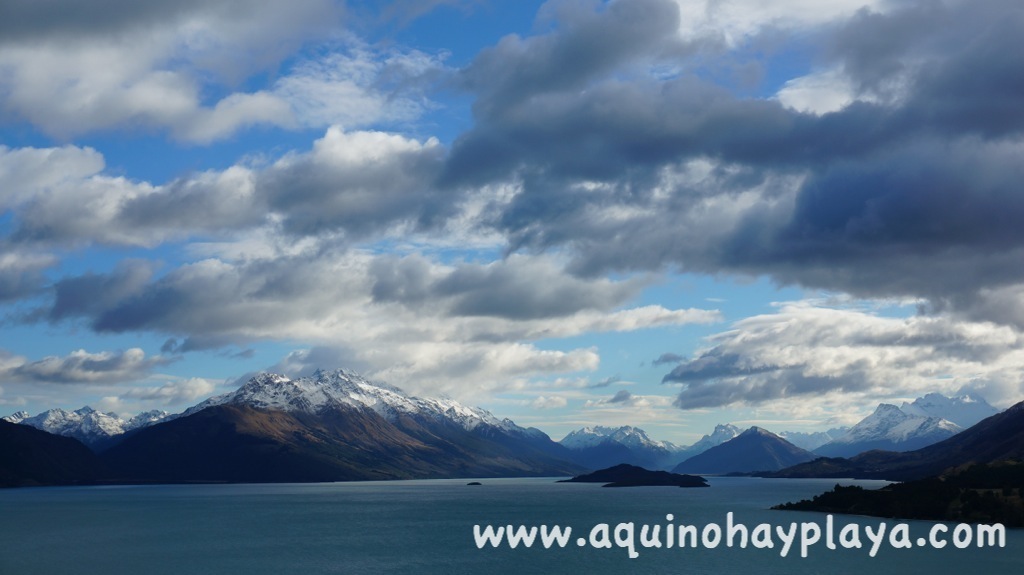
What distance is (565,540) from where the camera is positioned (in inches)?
6599

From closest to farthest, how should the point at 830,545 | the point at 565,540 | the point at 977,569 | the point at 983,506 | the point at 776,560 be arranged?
the point at 977,569
the point at 776,560
the point at 830,545
the point at 565,540
the point at 983,506

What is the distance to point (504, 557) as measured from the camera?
146m

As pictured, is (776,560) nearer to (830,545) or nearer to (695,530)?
(830,545)

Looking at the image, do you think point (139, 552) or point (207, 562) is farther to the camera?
point (139, 552)

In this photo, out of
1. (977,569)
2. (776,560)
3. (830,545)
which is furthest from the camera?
(830,545)

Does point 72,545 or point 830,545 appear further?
point 72,545

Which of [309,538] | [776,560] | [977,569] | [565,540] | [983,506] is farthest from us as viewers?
[983,506]

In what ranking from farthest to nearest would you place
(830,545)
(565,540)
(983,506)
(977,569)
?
(983,506)
(565,540)
(830,545)
(977,569)

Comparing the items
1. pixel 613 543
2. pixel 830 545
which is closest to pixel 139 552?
pixel 613 543

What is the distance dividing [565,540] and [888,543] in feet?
192

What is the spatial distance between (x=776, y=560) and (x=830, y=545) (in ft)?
69.8

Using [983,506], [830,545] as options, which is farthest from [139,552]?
[983,506]

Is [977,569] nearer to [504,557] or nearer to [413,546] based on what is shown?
[504,557]

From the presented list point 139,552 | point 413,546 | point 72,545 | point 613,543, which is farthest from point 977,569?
point 72,545
